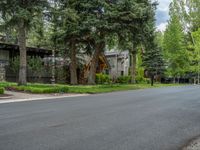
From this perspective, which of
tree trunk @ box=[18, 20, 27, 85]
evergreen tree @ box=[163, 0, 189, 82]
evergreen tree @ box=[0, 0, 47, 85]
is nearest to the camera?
evergreen tree @ box=[0, 0, 47, 85]

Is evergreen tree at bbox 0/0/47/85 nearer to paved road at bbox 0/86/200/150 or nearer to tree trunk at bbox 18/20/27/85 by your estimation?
tree trunk at bbox 18/20/27/85

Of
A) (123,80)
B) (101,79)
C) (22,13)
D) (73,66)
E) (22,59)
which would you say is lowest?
(123,80)

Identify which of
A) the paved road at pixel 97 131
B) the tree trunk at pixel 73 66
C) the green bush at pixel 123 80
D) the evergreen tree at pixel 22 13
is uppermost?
the evergreen tree at pixel 22 13

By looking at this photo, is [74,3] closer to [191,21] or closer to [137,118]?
[137,118]

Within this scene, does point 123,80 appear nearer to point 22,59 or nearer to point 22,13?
point 22,59

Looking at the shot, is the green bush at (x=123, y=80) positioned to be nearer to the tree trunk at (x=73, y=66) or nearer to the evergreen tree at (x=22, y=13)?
the tree trunk at (x=73, y=66)

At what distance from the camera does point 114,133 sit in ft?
27.0

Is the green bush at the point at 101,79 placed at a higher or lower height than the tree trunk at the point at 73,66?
lower

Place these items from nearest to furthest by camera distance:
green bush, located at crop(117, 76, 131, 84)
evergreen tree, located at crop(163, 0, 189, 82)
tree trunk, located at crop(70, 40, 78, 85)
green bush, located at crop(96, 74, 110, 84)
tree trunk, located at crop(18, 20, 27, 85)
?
tree trunk, located at crop(18, 20, 27, 85) → tree trunk, located at crop(70, 40, 78, 85) → green bush, located at crop(96, 74, 110, 84) → green bush, located at crop(117, 76, 131, 84) → evergreen tree, located at crop(163, 0, 189, 82)

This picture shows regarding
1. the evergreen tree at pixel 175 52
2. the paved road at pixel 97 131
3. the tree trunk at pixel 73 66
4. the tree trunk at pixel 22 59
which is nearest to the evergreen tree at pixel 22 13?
the tree trunk at pixel 22 59

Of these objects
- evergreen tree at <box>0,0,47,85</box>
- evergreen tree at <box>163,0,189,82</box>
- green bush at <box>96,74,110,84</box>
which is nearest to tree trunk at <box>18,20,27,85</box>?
evergreen tree at <box>0,0,47,85</box>

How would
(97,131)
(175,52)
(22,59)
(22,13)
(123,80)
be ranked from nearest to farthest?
(97,131), (22,13), (22,59), (123,80), (175,52)

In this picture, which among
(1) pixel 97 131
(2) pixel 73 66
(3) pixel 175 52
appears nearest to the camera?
(1) pixel 97 131

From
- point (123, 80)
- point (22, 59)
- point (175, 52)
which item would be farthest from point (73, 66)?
point (175, 52)
